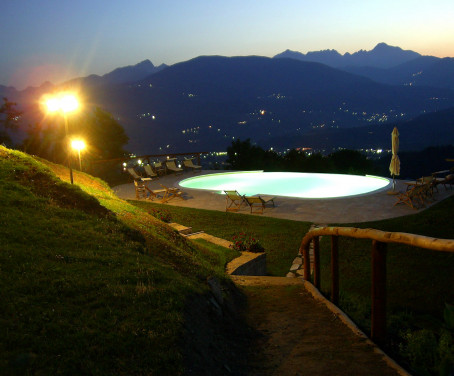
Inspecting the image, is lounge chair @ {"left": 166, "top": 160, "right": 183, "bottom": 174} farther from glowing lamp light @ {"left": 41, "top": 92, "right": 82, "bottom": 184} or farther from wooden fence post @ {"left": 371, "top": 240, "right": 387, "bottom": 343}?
wooden fence post @ {"left": 371, "top": 240, "right": 387, "bottom": 343}

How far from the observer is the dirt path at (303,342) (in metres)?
2.62

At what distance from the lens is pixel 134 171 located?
689 inches

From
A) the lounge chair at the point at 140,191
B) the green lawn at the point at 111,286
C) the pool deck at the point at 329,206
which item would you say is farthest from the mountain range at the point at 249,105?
the green lawn at the point at 111,286

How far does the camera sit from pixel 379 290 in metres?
3.08

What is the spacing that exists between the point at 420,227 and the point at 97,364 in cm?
782

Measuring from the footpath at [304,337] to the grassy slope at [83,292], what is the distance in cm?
71

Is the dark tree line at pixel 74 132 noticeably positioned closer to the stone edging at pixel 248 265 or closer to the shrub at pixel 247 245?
the shrub at pixel 247 245

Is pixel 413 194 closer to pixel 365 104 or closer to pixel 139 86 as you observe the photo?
pixel 139 86

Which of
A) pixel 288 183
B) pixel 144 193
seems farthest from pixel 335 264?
pixel 288 183

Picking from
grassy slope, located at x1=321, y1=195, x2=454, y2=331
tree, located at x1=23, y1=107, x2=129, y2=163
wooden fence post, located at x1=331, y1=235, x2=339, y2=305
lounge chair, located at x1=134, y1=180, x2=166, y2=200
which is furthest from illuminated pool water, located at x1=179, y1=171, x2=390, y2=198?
tree, located at x1=23, y1=107, x2=129, y2=163

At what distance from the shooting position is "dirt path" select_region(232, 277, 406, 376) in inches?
103

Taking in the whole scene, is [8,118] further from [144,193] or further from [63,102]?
[63,102]

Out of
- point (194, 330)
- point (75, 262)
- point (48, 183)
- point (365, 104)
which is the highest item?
point (365, 104)

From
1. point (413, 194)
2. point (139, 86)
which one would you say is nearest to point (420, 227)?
point (413, 194)
